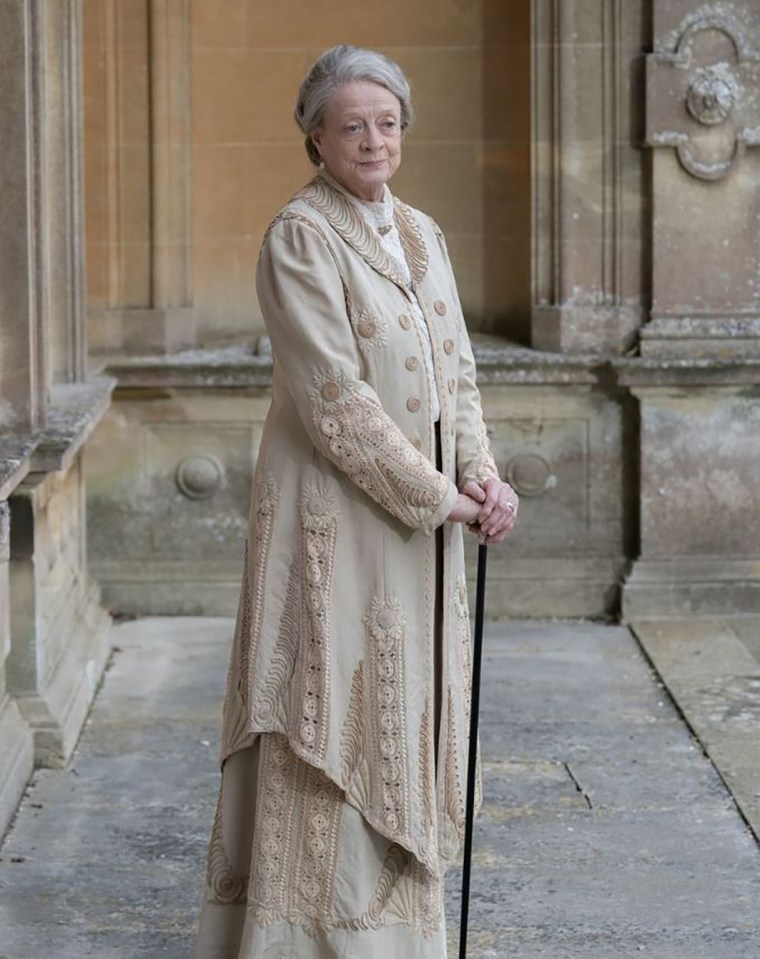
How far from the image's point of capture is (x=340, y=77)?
362 cm

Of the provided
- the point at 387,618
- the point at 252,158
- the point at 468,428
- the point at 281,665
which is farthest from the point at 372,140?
the point at 252,158

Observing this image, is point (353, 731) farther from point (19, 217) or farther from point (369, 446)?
point (19, 217)

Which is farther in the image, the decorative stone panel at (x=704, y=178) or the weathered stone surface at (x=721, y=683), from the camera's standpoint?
the decorative stone panel at (x=704, y=178)

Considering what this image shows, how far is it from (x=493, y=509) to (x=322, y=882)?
2.35ft

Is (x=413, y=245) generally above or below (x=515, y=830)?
above

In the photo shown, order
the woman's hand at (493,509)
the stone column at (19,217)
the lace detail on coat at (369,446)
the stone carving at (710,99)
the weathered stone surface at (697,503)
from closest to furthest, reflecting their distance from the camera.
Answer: the lace detail on coat at (369,446) → the woman's hand at (493,509) → the stone column at (19,217) → the stone carving at (710,99) → the weathered stone surface at (697,503)

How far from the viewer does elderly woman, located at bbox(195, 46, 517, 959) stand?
3631 mm

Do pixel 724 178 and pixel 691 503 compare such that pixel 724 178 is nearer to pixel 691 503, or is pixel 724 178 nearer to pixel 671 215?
pixel 671 215

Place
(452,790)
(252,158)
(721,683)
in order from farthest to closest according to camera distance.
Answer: (252,158) < (721,683) < (452,790)

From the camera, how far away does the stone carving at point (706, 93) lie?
7.58 metres

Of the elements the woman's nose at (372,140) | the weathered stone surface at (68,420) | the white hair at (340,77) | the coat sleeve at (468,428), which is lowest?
the weathered stone surface at (68,420)

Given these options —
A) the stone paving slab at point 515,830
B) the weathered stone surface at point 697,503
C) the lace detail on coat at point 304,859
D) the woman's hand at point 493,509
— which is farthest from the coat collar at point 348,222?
the weathered stone surface at point 697,503

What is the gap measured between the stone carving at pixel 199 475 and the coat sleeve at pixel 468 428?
12.7 feet

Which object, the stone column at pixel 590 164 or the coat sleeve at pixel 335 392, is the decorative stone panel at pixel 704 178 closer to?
the stone column at pixel 590 164
